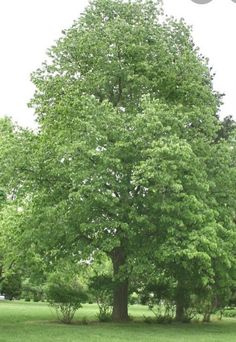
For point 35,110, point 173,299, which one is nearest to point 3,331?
point 173,299

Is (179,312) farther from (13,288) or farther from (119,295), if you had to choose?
(13,288)

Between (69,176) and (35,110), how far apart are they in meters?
7.80

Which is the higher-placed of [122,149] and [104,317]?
[122,149]

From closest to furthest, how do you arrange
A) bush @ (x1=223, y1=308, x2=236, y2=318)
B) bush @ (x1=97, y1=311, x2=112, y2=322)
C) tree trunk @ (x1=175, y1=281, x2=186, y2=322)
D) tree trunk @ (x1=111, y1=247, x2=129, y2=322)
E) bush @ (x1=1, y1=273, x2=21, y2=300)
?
tree trunk @ (x1=111, y1=247, x2=129, y2=322), bush @ (x1=97, y1=311, x2=112, y2=322), tree trunk @ (x1=175, y1=281, x2=186, y2=322), bush @ (x1=223, y1=308, x2=236, y2=318), bush @ (x1=1, y1=273, x2=21, y2=300)

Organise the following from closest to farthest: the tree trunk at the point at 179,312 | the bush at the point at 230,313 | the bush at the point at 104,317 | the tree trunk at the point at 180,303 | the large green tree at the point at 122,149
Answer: the large green tree at the point at 122,149
the bush at the point at 104,317
the tree trunk at the point at 180,303
the tree trunk at the point at 179,312
the bush at the point at 230,313

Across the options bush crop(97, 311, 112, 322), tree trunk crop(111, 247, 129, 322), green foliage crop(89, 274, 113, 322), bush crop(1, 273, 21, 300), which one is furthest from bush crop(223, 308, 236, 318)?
bush crop(1, 273, 21, 300)

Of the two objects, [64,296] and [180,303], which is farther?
[180,303]

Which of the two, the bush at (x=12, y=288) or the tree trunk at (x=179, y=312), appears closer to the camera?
the tree trunk at (x=179, y=312)

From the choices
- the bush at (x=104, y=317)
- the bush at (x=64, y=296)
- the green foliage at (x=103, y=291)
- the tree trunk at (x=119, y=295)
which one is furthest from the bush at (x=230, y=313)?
the bush at (x=64, y=296)

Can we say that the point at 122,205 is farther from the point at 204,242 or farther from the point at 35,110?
the point at 35,110

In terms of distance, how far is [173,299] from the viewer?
3084 centimetres

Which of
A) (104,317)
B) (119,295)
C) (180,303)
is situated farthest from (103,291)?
(180,303)

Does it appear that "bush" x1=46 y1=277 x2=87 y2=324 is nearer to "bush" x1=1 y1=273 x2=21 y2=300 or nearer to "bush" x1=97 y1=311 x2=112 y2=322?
"bush" x1=97 y1=311 x2=112 y2=322

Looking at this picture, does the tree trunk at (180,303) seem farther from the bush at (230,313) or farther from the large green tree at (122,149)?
the bush at (230,313)
